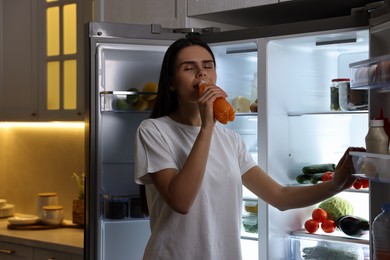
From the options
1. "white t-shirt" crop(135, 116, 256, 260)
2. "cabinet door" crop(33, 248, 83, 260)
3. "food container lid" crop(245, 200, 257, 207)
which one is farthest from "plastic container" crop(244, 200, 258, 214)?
"cabinet door" crop(33, 248, 83, 260)

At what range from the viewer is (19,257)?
11.9 ft

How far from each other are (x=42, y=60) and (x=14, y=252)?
1.15 m

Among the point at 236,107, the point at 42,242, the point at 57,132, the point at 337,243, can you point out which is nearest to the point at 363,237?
the point at 337,243

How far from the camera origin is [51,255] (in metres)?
3.47

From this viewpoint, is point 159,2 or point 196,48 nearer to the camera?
point 196,48

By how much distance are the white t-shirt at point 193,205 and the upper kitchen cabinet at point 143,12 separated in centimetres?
92

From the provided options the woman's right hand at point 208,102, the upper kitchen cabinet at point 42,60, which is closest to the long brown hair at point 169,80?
the woman's right hand at point 208,102

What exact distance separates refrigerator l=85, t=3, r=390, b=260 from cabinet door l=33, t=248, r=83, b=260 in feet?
2.30

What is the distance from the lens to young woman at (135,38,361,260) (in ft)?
6.19

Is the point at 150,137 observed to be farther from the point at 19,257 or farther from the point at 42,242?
the point at 19,257

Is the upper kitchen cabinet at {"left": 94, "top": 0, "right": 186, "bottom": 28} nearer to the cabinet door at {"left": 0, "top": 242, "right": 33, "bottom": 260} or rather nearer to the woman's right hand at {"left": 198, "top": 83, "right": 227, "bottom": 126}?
the woman's right hand at {"left": 198, "top": 83, "right": 227, "bottom": 126}

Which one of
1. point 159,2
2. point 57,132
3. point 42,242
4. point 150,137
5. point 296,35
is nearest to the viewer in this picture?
point 150,137

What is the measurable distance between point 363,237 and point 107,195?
1022 mm

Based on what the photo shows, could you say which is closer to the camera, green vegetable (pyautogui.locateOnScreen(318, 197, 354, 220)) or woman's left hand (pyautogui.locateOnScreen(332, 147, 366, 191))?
woman's left hand (pyautogui.locateOnScreen(332, 147, 366, 191))
